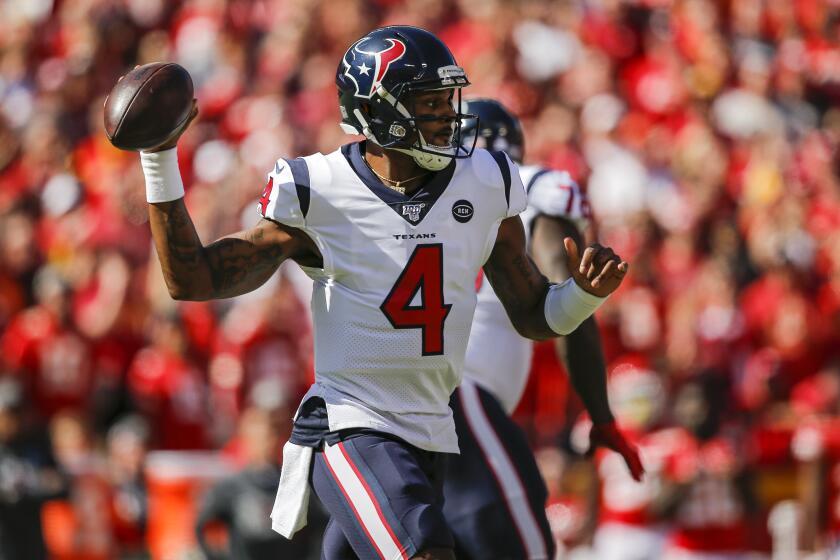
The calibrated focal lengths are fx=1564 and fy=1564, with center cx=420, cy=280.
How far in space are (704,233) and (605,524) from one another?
2.30 metres

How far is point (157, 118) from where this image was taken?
382 cm

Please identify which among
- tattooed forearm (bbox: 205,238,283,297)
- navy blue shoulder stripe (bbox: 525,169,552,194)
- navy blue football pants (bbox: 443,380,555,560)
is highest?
tattooed forearm (bbox: 205,238,283,297)

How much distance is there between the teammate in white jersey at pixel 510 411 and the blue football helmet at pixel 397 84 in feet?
2.50

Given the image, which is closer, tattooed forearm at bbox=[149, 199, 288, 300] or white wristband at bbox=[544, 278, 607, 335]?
tattooed forearm at bbox=[149, 199, 288, 300]

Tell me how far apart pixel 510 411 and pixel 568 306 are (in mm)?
1124

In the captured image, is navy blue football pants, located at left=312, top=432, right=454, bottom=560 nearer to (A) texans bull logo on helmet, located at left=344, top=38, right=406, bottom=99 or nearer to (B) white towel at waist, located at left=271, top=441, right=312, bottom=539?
(B) white towel at waist, located at left=271, top=441, right=312, bottom=539

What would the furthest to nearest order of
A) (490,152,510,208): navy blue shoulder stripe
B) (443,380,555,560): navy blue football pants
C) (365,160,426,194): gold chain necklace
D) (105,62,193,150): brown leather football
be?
1. (443,380,555,560): navy blue football pants
2. (490,152,510,208): navy blue shoulder stripe
3. (365,160,426,194): gold chain necklace
4. (105,62,193,150): brown leather football

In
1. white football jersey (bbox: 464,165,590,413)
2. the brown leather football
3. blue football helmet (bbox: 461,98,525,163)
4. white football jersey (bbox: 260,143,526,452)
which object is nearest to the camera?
the brown leather football

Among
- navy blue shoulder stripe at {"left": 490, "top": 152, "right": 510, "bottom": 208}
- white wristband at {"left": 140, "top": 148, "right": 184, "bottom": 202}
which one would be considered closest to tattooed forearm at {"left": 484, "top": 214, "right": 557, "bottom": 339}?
navy blue shoulder stripe at {"left": 490, "top": 152, "right": 510, "bottom": 208}

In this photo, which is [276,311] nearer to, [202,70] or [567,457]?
[567,457]

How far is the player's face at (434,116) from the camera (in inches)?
165

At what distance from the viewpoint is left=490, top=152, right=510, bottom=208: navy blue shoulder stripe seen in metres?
4.28

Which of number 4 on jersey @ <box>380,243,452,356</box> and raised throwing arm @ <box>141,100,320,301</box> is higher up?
raised throwing arm @ <box>141,100,320,301</box>

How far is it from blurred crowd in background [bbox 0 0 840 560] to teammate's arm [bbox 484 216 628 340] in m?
3.47
